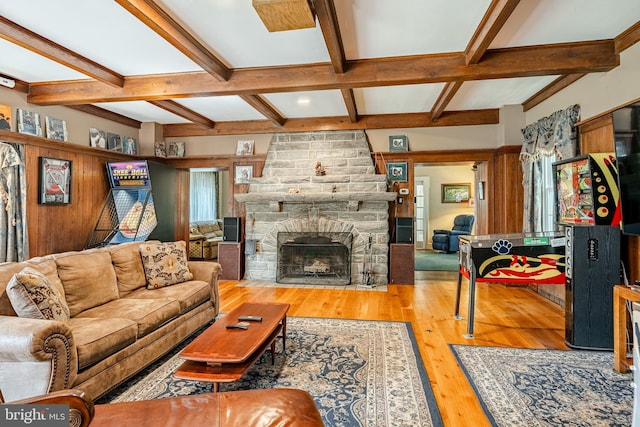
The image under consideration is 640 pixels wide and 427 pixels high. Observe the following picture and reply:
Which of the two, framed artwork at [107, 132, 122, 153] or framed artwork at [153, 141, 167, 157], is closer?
framed artwork at [107, 132, 122, 153]

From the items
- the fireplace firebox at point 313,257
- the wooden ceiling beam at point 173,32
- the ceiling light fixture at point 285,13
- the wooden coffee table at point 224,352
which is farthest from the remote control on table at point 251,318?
the fireplace firebox at point 313,257

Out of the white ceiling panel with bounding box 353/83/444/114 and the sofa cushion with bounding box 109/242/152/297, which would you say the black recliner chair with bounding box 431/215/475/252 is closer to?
the white ceiling panel with bounding box 353/83/444/114

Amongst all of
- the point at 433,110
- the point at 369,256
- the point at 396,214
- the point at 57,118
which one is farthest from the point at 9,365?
the point at 433,110

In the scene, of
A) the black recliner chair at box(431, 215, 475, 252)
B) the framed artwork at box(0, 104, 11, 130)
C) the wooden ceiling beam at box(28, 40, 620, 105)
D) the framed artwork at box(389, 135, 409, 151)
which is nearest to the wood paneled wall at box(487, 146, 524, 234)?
the framed artwork at box(389, 135, 409, 151)

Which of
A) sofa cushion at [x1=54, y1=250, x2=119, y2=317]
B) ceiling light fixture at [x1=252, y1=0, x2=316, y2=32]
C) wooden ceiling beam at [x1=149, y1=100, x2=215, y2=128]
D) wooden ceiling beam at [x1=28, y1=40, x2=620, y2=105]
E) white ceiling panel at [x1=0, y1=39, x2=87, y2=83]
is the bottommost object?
sofa cushion at [x1=54, y1=250, x2=119, y2=317]

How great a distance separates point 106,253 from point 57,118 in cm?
277

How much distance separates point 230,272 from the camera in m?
5.61

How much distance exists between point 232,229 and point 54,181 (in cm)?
248

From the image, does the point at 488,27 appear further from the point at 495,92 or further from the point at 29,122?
the point at 29,122

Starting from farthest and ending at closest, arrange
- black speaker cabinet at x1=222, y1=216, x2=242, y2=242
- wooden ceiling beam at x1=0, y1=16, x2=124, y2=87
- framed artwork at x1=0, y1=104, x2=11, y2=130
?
black speaker cabinet at x1=222, y1=216, x2=242, y2=242 → framed artwork at x1=0, y1=104, x2=11, y2=130 → wooden ceiling beam at x1=0, y1=16, x2=124, y2=87

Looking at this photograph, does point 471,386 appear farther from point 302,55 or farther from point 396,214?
point 396,214

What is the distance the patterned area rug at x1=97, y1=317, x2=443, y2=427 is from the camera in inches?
74.2

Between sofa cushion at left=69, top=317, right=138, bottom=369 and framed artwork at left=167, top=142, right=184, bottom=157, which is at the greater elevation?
framed artwork at left=167, top=142, right=184, bottom=157

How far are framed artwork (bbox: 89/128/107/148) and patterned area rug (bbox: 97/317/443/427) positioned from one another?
3755 millimetres
